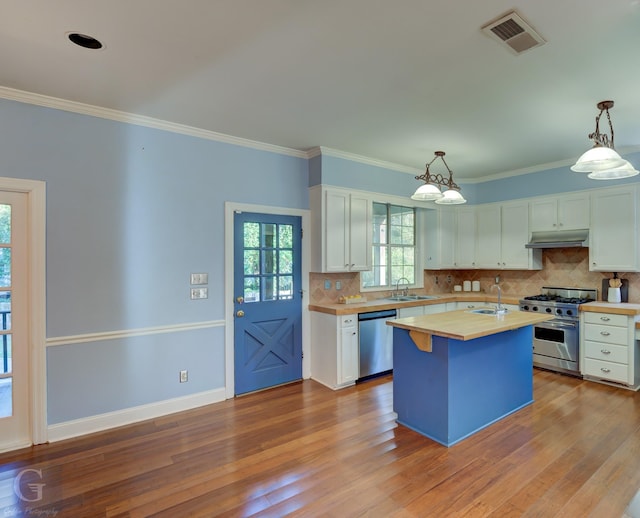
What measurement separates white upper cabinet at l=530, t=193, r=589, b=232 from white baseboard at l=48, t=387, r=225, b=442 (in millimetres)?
4680

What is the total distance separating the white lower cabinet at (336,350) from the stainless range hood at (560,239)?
9.25 ft

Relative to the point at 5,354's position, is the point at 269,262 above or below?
above

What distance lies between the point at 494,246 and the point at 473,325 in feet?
9.75

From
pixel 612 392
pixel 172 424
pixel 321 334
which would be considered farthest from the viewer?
pixel 321 334

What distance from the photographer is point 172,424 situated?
314 centimetres

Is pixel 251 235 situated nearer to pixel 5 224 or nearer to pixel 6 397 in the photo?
pixel 5 224

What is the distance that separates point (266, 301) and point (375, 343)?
4.69ft

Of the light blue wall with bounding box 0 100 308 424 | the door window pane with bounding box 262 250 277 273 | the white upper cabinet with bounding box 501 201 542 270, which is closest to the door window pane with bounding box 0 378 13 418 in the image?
the light blue wall with bounding box 0 100 308 424

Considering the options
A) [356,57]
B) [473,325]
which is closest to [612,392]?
[473,325]

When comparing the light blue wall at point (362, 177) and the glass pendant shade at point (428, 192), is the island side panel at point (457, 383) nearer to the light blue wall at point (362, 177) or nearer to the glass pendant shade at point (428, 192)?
the glass pendant shade at point (428, 192)

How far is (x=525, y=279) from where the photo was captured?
17.5ft

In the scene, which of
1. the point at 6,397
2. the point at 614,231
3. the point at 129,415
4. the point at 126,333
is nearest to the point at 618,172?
the point at 614,231

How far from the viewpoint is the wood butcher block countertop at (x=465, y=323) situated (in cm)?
268

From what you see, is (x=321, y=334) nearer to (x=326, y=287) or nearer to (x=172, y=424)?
(x=326, y=287)
